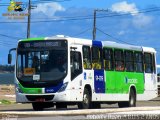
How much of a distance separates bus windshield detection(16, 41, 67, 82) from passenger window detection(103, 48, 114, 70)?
3.50 meters

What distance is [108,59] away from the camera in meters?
30.2

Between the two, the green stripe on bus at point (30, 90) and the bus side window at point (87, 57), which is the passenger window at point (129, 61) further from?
the green stripe on bus at point (30, 90)

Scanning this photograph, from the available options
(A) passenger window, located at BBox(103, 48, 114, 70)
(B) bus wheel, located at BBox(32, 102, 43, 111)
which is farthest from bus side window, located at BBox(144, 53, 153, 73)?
(B) bus wheel, located at BBox(32, 102, 43, 111)

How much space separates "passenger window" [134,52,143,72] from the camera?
33247mm

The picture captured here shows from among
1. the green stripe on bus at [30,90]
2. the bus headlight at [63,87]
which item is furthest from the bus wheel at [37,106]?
the bus headlight at [63,87]

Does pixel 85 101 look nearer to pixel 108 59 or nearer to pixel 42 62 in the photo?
pixel 42 62

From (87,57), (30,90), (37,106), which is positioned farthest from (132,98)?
(30,90)

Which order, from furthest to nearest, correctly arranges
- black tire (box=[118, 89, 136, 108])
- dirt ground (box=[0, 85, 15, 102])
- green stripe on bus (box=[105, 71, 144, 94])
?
dirt ground (box=[0, 85, 15, 102])
black tire (box=[118, 89, 136, 108])
green stripe on bus (box=[105, 71, 144, 94])

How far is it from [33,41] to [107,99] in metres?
5.09

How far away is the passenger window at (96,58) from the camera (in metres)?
28.8

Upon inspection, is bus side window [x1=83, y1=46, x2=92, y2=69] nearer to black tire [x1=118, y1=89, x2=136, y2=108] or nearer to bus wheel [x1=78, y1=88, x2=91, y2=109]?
bus wheel [x1=78, y1=88, x2=91, y2=109]

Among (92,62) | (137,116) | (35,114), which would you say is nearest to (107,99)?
(92,62)

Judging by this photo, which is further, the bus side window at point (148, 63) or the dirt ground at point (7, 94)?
the dirt ground at point (7, 94)

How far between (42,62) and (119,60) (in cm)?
575
